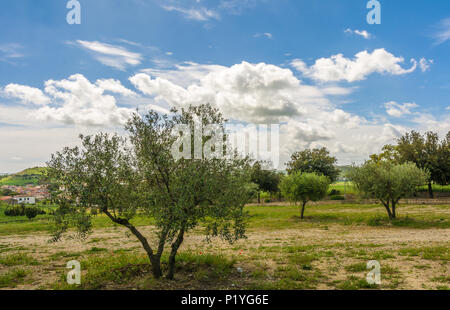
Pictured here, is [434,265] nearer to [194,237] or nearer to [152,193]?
[152,193]

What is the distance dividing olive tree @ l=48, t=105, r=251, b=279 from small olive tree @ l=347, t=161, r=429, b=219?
25093 mm

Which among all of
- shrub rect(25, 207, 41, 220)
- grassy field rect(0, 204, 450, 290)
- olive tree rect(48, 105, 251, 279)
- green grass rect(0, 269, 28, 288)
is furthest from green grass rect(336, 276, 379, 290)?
shrub rect(25, 207, 41, 220)

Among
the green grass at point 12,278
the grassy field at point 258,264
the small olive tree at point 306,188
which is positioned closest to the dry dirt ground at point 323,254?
the grassy field at point 258,264

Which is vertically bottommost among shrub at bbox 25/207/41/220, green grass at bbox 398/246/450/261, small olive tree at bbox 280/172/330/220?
shrub at bbox 25/207/41/220

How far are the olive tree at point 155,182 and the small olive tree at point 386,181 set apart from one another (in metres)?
25.1

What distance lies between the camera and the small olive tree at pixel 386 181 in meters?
31.5

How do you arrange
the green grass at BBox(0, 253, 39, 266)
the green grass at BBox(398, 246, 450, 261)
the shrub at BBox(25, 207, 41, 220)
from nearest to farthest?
the green grass at BBox(398, 246, 450, 261) < the green grass at BBox(0, 253, 39, 266) < the shrub at BBox(25, 207, 41, 220)

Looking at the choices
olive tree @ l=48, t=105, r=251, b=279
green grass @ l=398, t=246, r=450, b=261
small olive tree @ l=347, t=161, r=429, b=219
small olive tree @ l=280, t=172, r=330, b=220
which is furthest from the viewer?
small olive tree @ l=280, t=172, r=330, b=220

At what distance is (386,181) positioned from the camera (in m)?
31.9

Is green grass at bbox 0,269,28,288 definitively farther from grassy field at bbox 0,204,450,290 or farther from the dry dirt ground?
the dry dirt ground

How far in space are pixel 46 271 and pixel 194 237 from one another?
12.7m

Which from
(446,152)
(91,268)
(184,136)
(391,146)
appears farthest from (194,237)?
(391,146)

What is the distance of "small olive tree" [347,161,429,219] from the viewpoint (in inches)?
1241

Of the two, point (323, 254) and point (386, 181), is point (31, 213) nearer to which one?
point (323, 254)
